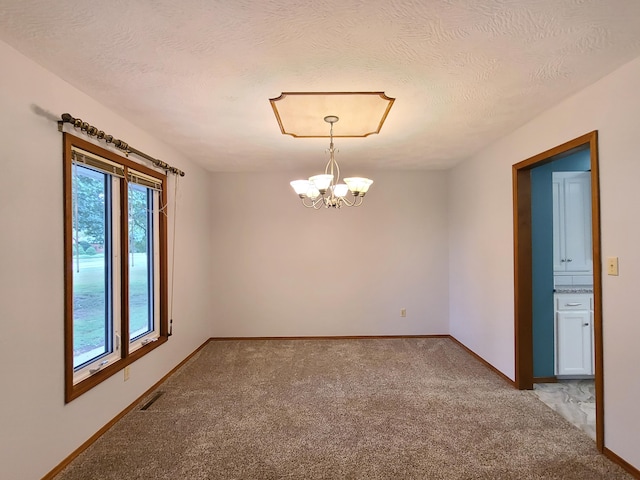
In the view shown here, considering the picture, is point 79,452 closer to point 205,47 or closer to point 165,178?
point 165,178

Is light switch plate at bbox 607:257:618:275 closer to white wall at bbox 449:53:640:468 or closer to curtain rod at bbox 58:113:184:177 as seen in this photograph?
white wall at bbox 449:53:640:468

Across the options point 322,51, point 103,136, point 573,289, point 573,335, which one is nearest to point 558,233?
point 573,289

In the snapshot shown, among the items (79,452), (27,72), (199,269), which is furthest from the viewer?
(199,269)

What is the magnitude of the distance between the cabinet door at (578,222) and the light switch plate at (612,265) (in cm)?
140

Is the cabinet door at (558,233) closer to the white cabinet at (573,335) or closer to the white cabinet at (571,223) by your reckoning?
the white cabinet at (571,223)

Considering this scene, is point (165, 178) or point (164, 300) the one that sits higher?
point (165, 178)

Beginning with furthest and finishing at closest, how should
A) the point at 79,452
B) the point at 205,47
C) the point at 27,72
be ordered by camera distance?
the point at 79,452 → the point at 27,72 → the point at 205,47

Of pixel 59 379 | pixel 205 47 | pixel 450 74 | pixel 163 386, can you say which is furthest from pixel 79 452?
pixel 450 74

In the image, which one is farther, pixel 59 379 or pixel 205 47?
pixel 59 379

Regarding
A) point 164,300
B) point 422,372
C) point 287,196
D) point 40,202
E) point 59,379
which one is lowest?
point 422,372

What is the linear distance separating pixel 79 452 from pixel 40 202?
162 centimetres

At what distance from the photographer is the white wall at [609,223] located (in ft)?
6.08

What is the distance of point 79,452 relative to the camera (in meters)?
2.09

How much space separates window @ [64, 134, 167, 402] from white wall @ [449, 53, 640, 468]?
3.38 metres
